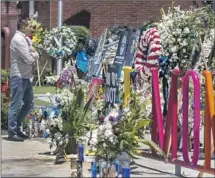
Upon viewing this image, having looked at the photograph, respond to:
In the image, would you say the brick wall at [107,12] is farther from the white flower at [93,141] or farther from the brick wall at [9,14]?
the white flower at [93,141]

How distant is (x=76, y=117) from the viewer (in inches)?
320

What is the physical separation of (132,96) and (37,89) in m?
12.3

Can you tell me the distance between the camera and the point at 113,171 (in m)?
6.50

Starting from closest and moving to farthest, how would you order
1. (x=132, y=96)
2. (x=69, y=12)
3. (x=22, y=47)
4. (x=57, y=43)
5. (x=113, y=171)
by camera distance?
1. (x=113, y=171)
2. (x=132, y=96)
3. (x=22, y=47)
4. (x=57, y=43)
5. (x=69, y=12)

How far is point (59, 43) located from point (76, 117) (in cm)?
1183

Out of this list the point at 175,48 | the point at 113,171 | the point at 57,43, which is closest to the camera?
the point at 113,171

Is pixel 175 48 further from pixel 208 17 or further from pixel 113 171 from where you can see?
pixel 113 171

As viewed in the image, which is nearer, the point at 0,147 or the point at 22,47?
the point at 0,147

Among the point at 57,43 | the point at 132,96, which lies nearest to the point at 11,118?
the point at 132,96

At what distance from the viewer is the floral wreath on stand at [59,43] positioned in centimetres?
1910

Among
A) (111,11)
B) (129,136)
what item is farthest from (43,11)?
(129,136)

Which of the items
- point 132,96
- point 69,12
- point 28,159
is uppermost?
point 69,12

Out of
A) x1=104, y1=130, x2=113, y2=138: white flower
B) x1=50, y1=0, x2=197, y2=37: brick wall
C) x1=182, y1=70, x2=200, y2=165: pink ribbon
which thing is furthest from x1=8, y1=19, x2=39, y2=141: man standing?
x1=50, y1=0, x2=197, y2=37: brick wall

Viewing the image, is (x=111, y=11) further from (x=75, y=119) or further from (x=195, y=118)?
(x=195, y=118)
